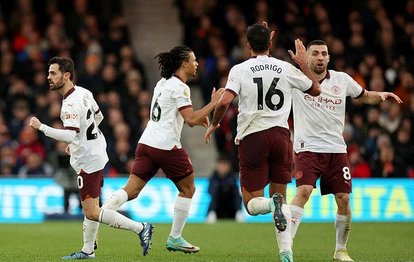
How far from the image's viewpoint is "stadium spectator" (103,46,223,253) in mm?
12625

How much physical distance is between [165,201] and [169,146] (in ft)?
27.3

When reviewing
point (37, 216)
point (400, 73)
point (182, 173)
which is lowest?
point (37, 216)

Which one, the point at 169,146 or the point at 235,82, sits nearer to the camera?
the point at 235,82

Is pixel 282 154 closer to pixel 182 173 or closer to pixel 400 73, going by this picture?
pixel 182 173

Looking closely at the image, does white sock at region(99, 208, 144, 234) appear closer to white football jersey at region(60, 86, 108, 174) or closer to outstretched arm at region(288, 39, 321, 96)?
white football jersey at region(60, 86, 108, 174)

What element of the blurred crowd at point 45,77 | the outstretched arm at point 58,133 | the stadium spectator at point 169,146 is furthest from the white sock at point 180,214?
the blurred crowd at point 45,77

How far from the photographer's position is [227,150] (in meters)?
22.5

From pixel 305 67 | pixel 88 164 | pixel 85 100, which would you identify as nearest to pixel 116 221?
pixel 88 164

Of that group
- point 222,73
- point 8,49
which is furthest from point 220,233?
point 8,49

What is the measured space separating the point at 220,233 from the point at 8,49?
9837 millimetres

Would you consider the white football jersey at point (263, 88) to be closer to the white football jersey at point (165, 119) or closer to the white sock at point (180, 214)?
the white football jersey at point (165, 119)

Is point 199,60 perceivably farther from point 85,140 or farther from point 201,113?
point 201,113

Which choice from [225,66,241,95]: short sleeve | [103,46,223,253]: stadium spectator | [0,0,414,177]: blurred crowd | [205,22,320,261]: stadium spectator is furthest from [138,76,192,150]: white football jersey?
[0,0,414,177]: blurred crowd

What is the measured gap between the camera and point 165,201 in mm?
20859
